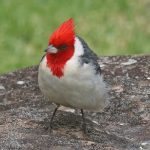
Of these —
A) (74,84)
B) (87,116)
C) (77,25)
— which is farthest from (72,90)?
(77,25)

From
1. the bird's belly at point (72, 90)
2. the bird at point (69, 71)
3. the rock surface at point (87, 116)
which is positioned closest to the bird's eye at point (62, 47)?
the bird at point (69, 71)

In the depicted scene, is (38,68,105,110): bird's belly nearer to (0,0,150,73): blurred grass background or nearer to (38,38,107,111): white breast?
(38,38,107,111): white breast

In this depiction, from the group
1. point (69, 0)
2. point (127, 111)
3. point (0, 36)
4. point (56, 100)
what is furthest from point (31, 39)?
point (56, 100)

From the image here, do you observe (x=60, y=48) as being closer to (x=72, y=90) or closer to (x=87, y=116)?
(x=72, y=90)

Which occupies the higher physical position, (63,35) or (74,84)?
(63,35)

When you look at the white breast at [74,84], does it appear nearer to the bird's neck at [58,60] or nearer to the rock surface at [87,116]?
the bird's neck at [58,60]

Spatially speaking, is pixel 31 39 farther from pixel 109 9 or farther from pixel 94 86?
pixel 94 86
